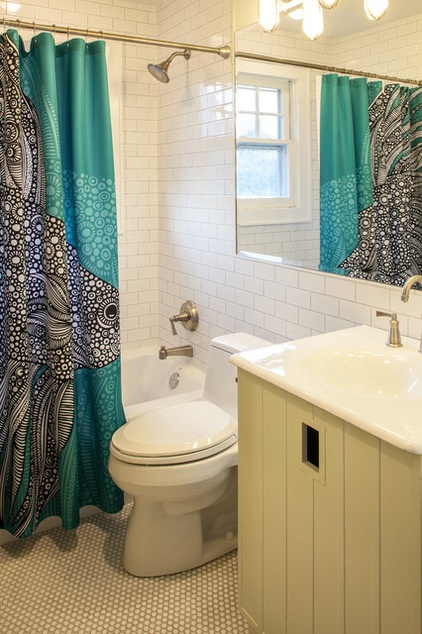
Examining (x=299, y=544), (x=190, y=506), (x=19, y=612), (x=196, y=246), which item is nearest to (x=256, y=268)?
(x=196, y=246)

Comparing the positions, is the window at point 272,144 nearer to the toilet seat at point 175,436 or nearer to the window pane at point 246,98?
the window pane at point 246,98

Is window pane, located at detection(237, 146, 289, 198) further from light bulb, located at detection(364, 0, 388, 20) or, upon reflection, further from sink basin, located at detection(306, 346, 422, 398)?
sink basin, located at detection(306, 346, 422, 398)

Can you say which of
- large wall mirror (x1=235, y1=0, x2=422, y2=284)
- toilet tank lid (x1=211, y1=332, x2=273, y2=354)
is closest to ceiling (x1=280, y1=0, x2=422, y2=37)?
large wall mirror (x1=235, y1=0, x2=422, y2=284)

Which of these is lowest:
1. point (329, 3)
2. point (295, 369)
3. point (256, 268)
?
point (295, 369)

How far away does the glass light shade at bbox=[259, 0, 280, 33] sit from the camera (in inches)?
84.4

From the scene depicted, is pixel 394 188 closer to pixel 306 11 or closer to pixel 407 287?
pixel 407 287

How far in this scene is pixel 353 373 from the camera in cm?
164

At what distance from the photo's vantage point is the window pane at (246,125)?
238 centimetres

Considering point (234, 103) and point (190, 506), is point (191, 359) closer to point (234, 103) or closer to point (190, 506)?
point (190, 506)

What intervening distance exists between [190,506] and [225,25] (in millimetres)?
2030

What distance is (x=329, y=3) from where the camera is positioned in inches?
75.3

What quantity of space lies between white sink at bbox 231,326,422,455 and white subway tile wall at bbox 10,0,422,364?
0.19 m

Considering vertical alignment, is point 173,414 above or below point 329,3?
below

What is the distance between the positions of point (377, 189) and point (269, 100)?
2.39 ft
